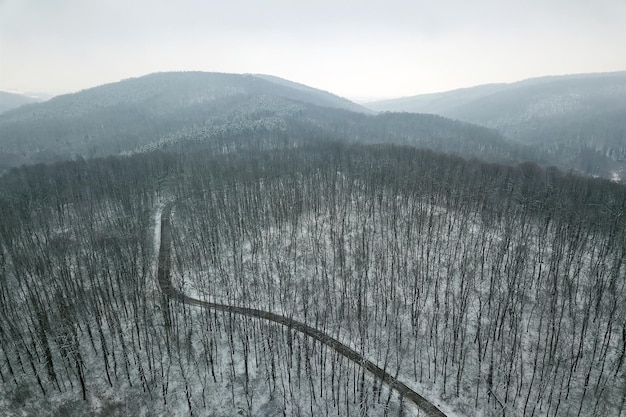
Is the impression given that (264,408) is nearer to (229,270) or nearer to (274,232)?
(229,270)

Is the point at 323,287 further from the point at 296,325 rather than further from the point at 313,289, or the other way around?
the point at 296,325

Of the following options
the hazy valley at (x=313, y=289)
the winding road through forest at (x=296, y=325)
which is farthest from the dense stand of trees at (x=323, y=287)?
the winding road through forest at (x=296, y=325)

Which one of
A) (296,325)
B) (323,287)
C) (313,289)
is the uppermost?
(313,289)

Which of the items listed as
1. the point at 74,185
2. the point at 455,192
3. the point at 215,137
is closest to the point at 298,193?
the point at 455,192

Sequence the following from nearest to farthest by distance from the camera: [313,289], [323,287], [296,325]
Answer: [296,325], [313,289], [323,287]

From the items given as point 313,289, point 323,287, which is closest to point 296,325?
point 313,289
